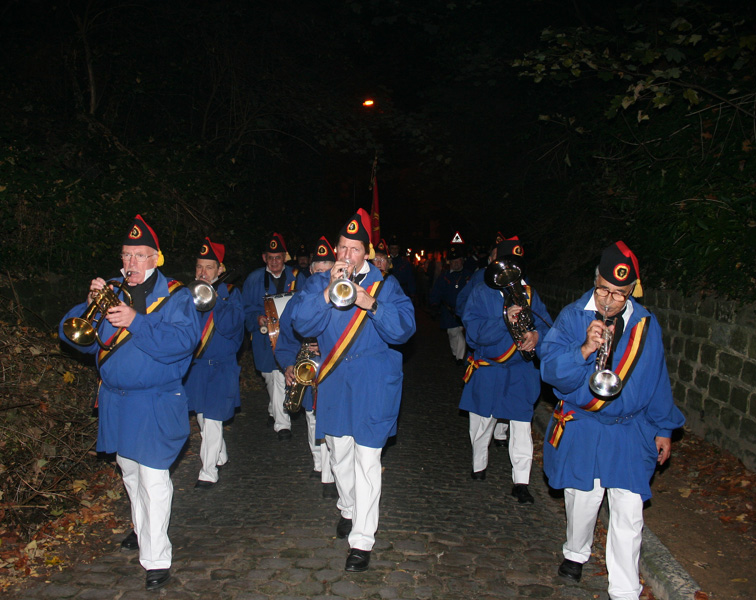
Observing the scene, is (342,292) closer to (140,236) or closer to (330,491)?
(140,236)

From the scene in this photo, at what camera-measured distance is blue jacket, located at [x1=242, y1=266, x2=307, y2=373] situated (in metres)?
7.70

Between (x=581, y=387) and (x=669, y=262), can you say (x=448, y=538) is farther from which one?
(x=669, y=262)

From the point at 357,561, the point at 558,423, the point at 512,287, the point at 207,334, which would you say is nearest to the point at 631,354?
the point at 558,423

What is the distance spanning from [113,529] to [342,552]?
73.6 inches

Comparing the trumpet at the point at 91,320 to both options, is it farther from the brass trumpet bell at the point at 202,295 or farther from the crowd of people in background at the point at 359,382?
the brass trumpet bell at the point at 202,295

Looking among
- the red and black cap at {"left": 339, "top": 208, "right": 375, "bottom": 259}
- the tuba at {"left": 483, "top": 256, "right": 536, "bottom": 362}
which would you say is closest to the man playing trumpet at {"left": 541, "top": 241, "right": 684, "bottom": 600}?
the red and black cap at {"left": 339, "top": 208, "right": 375, "bottom": 259}

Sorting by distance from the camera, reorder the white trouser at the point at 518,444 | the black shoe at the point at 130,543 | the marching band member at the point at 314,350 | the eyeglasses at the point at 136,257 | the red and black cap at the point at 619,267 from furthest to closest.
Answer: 1. the white trouser at the point at 518,444
2. the marching band member at the point at 314,350
3. the black shoe at the point at 130,543
4. the eyeglasses at the point at 136,257
5. the red and black cap at the point at 619,267

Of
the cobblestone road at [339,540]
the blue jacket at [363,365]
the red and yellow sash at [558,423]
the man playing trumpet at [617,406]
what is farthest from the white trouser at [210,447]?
the man playing trumpet at [617,406]

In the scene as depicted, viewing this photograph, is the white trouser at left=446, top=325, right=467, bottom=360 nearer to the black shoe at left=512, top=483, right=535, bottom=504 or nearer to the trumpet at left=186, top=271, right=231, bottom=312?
the black shoe at left=512, top=483, right=535, bottom=504

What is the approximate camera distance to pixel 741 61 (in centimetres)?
685

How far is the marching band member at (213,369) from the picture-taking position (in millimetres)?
6133

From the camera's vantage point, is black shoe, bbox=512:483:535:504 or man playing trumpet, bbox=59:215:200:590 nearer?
man playing trumpet, bbox=59:215:200:590

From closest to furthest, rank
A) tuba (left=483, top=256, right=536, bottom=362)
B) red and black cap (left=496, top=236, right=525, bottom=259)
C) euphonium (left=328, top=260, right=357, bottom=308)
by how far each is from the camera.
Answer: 1. euphonium (left=328, top=260, right=357, bottom=308)
2. tuba (left=483, top=256, right=536, bottom=362)
3. red and black cap (left=496, top=236, right=525, bottom=259)

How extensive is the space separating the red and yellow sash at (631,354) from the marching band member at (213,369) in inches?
143
